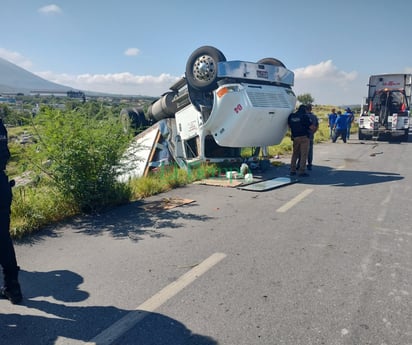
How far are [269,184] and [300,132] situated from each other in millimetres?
1938

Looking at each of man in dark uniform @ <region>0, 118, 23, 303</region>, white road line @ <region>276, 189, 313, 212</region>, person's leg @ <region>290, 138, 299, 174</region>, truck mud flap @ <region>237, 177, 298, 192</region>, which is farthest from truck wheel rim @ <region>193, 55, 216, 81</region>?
man in dark uniform @ <region>0, 118, 23, 303</region>

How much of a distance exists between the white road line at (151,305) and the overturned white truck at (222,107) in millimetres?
4275

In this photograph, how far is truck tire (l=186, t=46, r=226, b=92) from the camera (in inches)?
299

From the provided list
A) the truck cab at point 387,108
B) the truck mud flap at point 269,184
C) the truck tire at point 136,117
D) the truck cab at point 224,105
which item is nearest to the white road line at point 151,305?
the truck mud flap at point 269,184

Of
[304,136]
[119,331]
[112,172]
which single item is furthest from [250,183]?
[119,331]

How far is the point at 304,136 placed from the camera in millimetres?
8656

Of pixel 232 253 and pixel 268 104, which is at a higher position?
pixel 268 104

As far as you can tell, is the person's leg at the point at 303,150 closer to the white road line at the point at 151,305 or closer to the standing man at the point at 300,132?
the standing man at the point at 300,132

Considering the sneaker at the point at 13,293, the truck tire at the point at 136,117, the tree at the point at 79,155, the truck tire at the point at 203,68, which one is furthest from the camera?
the truck tire at the point at 136,117

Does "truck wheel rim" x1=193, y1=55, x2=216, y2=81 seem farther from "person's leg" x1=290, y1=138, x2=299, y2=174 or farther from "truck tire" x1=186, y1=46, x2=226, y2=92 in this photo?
"person's leg" x1=290, y1=138, x2=299, y2=174

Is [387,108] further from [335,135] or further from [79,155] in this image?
[79,155]

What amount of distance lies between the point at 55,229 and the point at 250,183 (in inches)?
164

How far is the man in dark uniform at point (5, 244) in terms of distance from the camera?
9.47ft

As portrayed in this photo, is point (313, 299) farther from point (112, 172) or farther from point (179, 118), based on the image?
point (179, 118)
